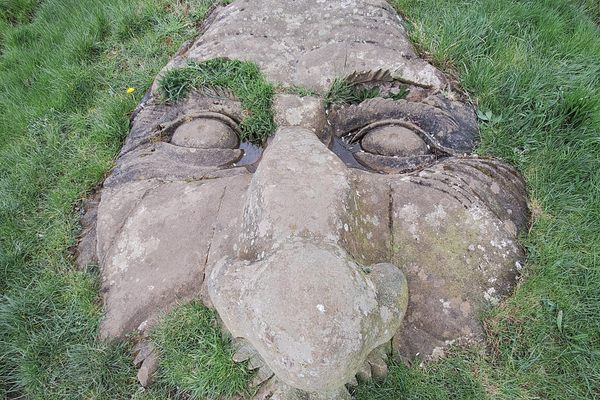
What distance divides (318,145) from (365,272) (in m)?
0.92

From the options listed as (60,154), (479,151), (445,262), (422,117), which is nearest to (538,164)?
(479,151)

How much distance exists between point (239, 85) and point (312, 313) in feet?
7.46

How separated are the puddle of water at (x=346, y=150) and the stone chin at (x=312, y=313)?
1.41 meters

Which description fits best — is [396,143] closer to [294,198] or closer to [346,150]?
[346,150]

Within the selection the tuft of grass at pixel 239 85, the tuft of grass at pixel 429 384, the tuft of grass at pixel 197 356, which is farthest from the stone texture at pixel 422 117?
the tuft of grass at pixel 197 356

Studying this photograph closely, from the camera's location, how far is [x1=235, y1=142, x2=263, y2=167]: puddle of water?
152 inches

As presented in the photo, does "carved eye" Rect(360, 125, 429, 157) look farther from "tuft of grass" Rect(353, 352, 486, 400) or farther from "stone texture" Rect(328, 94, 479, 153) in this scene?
"tuft of grass" Rect(353, 352, 486, 400)

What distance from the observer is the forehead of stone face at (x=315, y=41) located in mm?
3967

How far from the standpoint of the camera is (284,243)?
8.27ft

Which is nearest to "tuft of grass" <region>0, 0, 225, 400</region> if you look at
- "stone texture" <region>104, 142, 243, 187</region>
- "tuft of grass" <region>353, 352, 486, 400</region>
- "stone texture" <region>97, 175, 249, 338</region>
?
"stone texture" <region>97, 175, 249, 338</region>

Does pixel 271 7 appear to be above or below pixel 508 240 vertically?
above

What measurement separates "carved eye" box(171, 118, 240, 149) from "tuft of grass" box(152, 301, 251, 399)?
121 cm

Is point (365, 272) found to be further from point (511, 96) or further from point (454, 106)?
point (511, 96)

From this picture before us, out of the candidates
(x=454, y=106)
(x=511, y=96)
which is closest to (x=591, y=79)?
(x=511, y=96)
